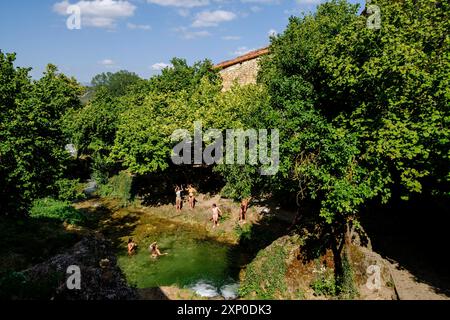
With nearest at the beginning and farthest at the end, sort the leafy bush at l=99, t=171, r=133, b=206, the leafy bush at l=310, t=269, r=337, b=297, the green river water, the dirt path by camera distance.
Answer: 1. the dirt path
2. the leafy bush at l=310, t=269, r=337, b=297
3. the green river water
4. the leafy bush at l=99, t=171, r=133, b=206

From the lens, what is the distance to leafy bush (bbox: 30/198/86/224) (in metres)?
21.6

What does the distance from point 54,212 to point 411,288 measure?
68.3 ft

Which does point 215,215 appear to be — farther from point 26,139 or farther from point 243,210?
point 26,139

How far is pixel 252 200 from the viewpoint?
25000mm

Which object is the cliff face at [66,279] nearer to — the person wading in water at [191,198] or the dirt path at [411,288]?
the person wading in water at [191,198]

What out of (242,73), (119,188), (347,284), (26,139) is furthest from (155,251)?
(242,73)

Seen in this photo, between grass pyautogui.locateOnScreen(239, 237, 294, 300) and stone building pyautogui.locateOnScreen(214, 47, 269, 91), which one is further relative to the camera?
stone building pyautogui.locateOnScreen(214, 47, 269, 91)

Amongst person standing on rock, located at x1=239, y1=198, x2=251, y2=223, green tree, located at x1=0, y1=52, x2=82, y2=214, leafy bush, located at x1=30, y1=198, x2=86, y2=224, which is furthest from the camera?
person standing on rock, located at x1=239, y1=198, x2=251, y2=223

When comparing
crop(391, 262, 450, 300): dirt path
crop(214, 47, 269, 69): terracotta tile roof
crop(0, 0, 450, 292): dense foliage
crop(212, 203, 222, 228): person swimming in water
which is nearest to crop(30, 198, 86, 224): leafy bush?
crop(0, 0, 450, 292): dense foliage

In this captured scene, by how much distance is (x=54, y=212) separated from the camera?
22.5 m

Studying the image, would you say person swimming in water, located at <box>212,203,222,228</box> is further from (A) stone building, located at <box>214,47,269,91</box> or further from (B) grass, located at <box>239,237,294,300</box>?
(A) stone building, located at <box>214,47,269,91</box>

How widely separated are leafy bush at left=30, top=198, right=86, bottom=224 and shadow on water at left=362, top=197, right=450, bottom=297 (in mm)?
18963

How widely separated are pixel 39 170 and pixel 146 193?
46.6 feet

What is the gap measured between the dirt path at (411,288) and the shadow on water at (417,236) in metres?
0.27
